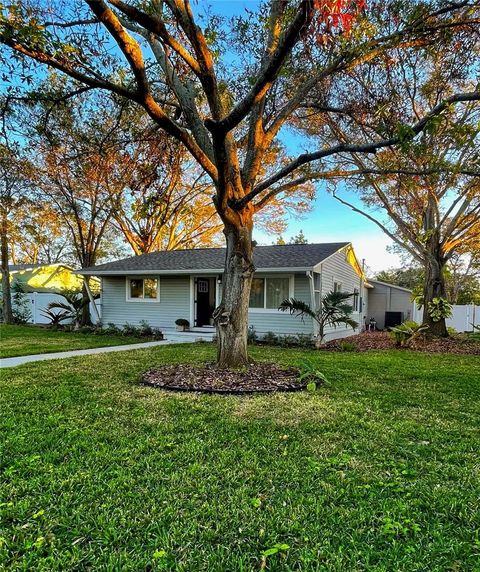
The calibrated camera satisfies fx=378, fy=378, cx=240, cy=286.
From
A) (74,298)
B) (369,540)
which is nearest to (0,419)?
(369,540)

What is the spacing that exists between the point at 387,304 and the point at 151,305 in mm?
13602

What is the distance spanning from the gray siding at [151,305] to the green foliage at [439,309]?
8.72 metres

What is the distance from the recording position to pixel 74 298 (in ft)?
48.4

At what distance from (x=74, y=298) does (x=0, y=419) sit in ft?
36.8

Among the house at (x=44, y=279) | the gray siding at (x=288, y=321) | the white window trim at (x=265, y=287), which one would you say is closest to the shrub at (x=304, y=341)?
the gray siding at (x=288, y=321)

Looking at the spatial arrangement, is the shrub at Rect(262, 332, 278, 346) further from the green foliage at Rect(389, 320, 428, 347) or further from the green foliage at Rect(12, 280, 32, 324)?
the green foliage at Rect(12, 280, 32, 324)

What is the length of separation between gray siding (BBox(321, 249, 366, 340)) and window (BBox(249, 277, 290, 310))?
4.45 ft

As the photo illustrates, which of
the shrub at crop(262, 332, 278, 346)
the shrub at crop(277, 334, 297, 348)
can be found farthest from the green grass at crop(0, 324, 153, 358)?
the shrub at crop(277, 334, 297, 348)

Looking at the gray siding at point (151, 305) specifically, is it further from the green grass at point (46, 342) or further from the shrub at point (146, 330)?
the green grass at point (46, 342)

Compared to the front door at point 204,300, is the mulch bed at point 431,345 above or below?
below

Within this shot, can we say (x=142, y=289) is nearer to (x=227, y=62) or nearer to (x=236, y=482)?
(x=227, y=62)

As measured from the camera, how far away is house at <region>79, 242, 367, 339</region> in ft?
40.5

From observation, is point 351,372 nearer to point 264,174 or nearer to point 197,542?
point 197,542

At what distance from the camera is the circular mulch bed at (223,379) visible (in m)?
5.71
